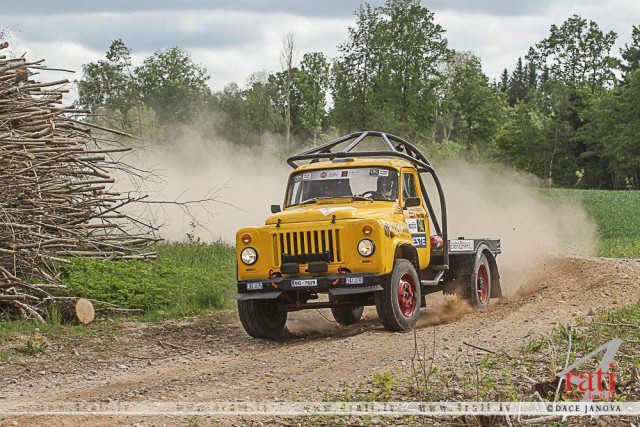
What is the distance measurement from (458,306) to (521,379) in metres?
6.12

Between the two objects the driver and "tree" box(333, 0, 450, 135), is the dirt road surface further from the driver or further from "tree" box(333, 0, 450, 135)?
"tree" box(333, 0, 450, 135)

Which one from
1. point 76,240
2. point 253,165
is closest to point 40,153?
point 76,240

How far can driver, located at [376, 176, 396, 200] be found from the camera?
13273 mm

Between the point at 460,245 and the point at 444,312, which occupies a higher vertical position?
the point at 460,245

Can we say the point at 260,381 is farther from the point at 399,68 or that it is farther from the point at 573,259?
the point at 399,68

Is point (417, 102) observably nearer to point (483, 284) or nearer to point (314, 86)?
point (314, 86)

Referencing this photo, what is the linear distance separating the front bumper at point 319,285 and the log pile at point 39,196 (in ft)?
11.2

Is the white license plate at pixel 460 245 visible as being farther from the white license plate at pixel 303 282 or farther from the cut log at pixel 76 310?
the cut log at pixel 76 310

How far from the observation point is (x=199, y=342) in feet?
41.9

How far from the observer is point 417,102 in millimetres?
61906

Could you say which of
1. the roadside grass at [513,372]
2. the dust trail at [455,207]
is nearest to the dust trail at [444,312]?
the dust trail at [455,207]

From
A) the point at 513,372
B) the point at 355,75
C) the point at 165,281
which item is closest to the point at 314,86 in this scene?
the point at 355,75

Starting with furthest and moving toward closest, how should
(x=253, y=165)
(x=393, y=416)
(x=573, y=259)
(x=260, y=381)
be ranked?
→ 1. (x=253, y=165)
2. (x=573, y=259)
3. (x=260, y=381)
4. (x=393, y=416)

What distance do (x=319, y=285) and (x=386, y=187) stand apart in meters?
2.22
